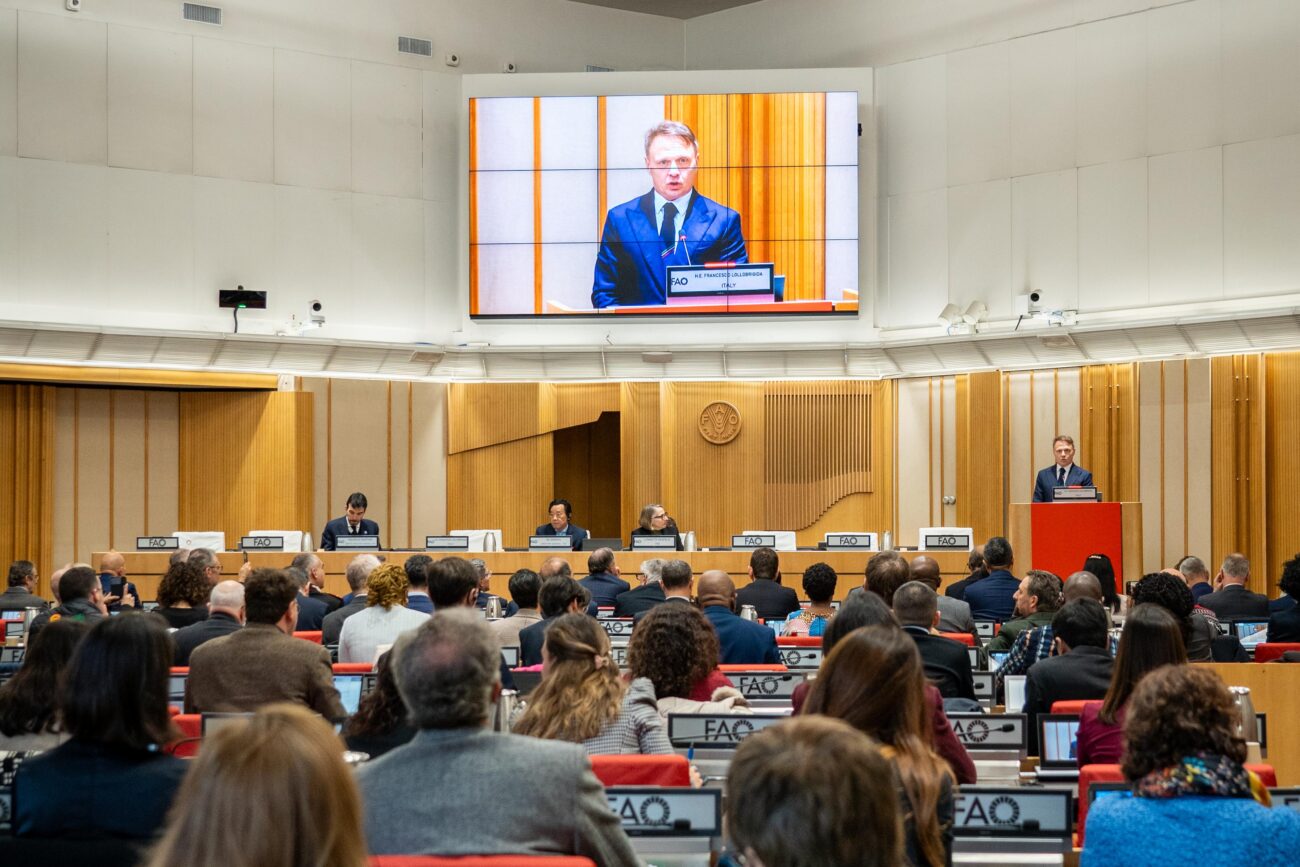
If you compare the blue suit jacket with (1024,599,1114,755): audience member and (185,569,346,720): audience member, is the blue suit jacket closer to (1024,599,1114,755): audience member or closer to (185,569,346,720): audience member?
(1024,599,1114,755): audience member

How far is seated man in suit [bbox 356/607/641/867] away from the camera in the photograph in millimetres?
2447

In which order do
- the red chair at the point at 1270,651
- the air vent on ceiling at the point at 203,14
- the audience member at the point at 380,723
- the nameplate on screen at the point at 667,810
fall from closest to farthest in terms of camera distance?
the nameplate on screen at the point at 667,810, the audience member at the point at 380,723, the red chair at the point at 1270,651, the air vent on ceiling at the point at 203,14

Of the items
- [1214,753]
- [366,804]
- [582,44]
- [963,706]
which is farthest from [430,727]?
[582,44]

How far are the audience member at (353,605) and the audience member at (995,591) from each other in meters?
3.99

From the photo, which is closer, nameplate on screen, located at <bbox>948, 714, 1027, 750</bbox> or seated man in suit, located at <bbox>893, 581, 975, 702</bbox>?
nameplate on screen, located at <bbox>948, 714, 1027, 750</bbox>

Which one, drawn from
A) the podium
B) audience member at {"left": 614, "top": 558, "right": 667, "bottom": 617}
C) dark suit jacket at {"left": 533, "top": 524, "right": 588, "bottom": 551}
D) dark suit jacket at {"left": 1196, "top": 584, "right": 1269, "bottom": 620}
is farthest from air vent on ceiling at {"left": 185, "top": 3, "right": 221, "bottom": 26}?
dark suit jacket at {"left": 1196, "top": 584, "right": 1269, "bottom": 620}

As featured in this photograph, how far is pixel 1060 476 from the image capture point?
12.7 meters

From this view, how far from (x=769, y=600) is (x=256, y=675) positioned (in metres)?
4.52

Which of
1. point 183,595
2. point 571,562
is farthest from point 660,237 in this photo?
point 183,595

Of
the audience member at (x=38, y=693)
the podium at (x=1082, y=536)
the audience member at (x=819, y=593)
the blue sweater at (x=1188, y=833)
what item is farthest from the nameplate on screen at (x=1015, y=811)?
the podium at (x=1082, y=536)

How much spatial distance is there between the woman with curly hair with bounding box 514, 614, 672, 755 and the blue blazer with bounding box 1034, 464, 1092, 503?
915cm

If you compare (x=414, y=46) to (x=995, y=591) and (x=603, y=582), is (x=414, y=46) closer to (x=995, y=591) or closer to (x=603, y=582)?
(x=603, y=582)

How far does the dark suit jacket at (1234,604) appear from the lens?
8734 mm

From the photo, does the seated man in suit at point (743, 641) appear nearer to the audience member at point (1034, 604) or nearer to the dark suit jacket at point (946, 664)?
the audience member at point (1034, 604)
